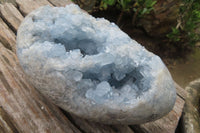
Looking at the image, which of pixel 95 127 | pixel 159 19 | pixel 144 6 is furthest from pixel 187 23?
pixel 95 127

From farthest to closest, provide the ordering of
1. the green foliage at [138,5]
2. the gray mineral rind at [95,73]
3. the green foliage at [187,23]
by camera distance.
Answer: the green foliage at [187,23], the green foliage at [138,5], the gray mineral rind at [95,73]

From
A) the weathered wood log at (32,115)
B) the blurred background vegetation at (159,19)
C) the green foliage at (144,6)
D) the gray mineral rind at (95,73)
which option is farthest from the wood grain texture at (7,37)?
the green foliage at (144,6)

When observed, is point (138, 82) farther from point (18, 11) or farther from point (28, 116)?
point (18, 11)

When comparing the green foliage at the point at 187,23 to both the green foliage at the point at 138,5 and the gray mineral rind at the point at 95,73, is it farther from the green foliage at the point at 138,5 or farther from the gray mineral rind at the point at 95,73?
the gray mineral rind at the point at 95,73

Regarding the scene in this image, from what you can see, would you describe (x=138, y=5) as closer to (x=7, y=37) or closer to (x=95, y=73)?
(x=7, y=37)

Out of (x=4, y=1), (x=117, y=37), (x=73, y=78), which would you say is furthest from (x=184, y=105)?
(x=4, y=1)

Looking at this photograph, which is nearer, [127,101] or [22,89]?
[127,101]

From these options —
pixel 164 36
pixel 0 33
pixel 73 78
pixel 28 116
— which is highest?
Answer: pixel 0 33
